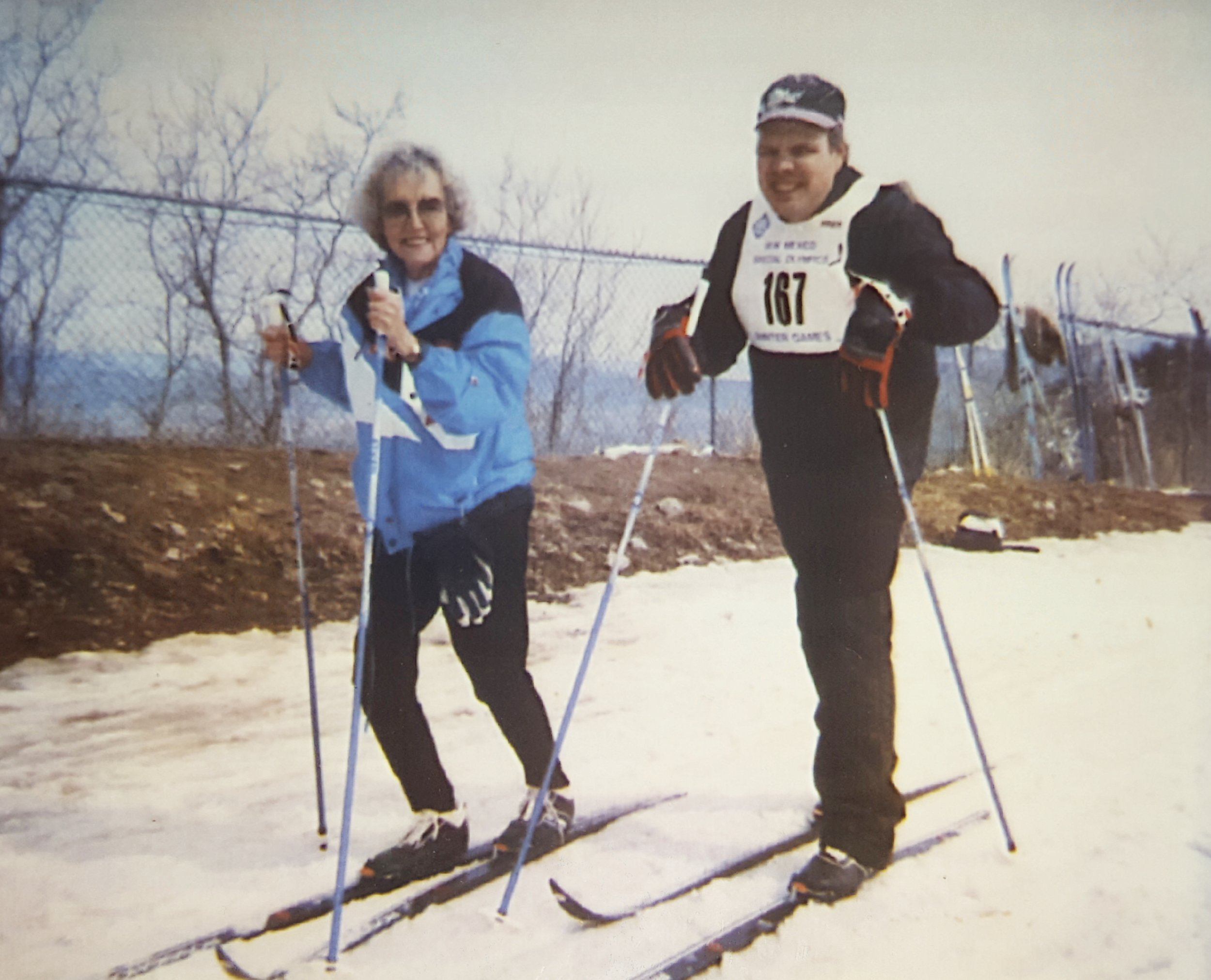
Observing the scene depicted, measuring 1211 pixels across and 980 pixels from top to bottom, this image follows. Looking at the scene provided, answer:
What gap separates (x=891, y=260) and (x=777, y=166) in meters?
0.25

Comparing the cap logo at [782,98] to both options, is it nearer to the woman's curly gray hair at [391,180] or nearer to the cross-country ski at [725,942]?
the woman's curly gray hair at [391,180]

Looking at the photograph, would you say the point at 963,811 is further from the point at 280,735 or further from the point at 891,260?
the point at 280,735

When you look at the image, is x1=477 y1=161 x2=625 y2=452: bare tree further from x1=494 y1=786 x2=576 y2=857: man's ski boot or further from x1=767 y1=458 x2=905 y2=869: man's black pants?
x1=494 y1=786 x2=576 y2=857: man's ski boot

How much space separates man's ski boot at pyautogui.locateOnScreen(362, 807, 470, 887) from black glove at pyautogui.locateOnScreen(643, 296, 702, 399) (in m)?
0.79

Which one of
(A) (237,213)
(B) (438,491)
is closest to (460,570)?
(B) (438,491)

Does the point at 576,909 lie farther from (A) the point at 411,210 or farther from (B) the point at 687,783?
(A) the point at 411,210

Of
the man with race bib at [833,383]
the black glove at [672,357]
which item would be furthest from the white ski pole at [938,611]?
the black glove at [672,357]

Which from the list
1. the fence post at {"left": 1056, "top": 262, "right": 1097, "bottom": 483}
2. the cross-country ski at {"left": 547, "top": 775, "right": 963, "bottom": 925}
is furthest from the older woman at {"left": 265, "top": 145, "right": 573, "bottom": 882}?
the fence post at {"left": 1056, "top": 262, "right": 1097, "bottom": 483}

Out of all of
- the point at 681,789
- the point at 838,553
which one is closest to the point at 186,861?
the point at 681,789

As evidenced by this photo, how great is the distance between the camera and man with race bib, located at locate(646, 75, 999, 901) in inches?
54.7

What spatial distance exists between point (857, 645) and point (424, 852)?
776 millimetres

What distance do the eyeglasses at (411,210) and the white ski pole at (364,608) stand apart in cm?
10

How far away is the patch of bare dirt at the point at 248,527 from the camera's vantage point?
5.41ft

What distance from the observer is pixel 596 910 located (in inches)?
54.5
